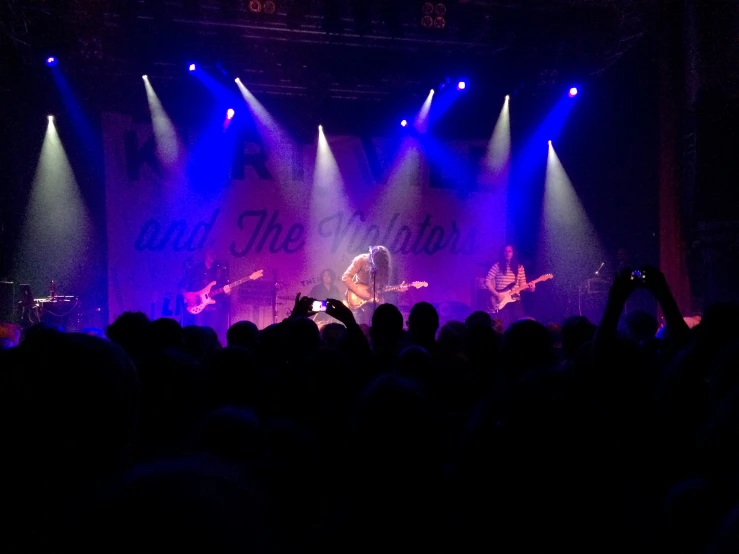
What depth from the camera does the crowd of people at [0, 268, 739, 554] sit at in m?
0.64

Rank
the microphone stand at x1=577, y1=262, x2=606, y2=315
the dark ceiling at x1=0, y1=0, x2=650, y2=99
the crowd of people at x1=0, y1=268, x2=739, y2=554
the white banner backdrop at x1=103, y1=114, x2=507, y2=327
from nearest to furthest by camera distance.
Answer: the crowd of people at x1=0, y1=268, x2=739, y2=554, the dark ceiling at x1=0, y1=0, x2=650, y2=99, the microphone stand at x1=577, y1=262, x2=606, y2=315, the white banner backdrop at x1=103, y1=114, x2=507, y2=327

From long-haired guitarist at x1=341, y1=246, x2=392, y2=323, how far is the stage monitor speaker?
5.74m

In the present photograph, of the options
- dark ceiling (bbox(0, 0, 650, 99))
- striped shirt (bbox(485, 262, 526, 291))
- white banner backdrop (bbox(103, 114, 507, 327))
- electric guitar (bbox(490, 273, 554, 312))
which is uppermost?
dark ceiling (bbox(0, 0, 650, 99))

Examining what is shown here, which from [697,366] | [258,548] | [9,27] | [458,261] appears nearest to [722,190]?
[458,261]

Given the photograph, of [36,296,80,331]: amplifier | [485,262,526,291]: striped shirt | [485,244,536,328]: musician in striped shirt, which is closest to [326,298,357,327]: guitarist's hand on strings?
[36,296,80,331]: amplifier

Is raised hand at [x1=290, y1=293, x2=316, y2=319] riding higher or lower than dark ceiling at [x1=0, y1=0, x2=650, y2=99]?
lower

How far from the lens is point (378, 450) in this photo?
1422mm

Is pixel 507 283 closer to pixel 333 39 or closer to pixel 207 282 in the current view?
pixel 333 39

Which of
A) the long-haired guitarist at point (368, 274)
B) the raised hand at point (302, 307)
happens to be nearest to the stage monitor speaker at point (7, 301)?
the long-haired guitarist at point (368, 274)

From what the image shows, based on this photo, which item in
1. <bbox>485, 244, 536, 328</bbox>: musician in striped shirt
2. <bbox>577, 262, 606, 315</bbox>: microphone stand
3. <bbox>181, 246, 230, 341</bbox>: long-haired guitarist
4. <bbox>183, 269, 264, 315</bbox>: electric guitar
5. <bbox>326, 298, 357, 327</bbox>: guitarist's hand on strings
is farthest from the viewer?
<bbox>485, 244, 536, 328</bbox>: musician in striped shirt

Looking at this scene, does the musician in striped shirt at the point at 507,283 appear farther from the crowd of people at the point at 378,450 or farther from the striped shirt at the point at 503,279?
the crowd of people at the point at 378,450

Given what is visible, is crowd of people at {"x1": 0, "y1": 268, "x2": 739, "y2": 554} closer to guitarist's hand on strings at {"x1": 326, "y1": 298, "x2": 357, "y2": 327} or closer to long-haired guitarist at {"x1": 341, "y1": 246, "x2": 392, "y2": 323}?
guitarist's hand on strings at {"x1": 326, "y1": 298, "x2": 357, "y2": 327}

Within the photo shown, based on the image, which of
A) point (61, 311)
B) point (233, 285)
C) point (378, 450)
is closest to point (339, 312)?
point (378, 450)

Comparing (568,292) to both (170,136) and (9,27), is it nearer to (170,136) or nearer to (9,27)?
(170,136)
